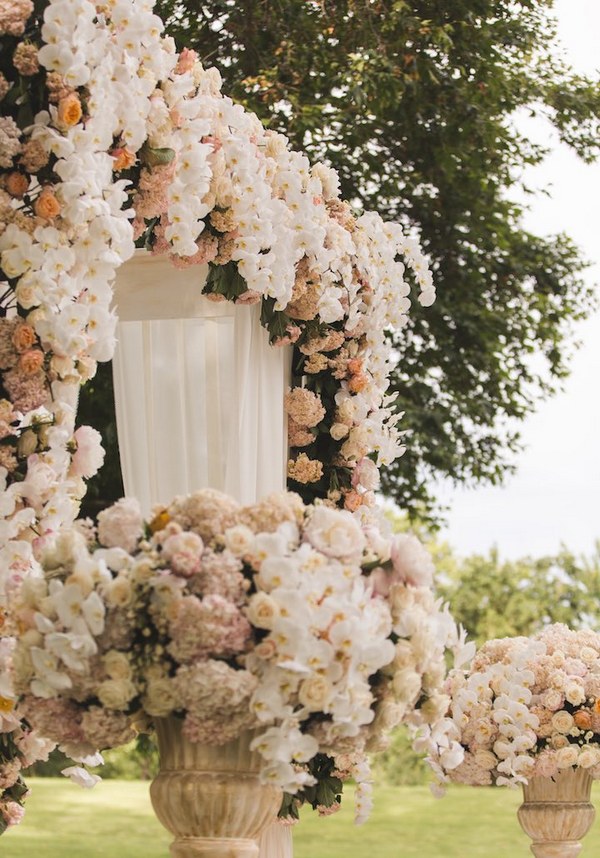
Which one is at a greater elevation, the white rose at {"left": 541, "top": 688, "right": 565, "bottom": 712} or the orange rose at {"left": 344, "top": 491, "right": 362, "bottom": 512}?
the orange rose at {"left": 344, "top": 491, "right": 362, "bottom": 512}

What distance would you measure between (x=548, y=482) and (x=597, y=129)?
941 centimetres

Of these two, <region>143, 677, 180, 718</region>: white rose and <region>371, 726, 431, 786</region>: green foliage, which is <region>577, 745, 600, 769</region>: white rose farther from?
<region>371, 726, 431, 786</region>: green foliage

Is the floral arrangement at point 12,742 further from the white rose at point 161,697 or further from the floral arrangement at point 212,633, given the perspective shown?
the white rose at point 161,697

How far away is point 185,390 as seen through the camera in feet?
12.6

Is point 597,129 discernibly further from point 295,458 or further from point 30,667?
point 30,667

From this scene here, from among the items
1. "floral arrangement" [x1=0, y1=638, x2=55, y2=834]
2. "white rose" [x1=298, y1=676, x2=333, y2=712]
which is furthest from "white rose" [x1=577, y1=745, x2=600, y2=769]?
"white rose" [x1=298, y1=676, x2=333, y2=712]

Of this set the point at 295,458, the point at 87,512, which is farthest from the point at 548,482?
the point at 295,458

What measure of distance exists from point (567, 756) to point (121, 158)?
6.38ft

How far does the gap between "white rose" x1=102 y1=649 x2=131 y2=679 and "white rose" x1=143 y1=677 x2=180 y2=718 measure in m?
0.04

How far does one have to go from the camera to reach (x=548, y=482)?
58.8 ft

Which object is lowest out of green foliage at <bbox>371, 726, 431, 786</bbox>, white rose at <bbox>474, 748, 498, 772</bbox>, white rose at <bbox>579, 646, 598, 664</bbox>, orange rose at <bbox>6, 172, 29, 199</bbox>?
green foliage at <bbox>371, 726, 431, 786</bbox>

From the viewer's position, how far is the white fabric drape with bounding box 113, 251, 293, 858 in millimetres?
3814

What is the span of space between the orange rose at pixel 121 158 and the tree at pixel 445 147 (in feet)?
16.1

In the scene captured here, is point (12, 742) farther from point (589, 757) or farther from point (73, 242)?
point (589, 757)
